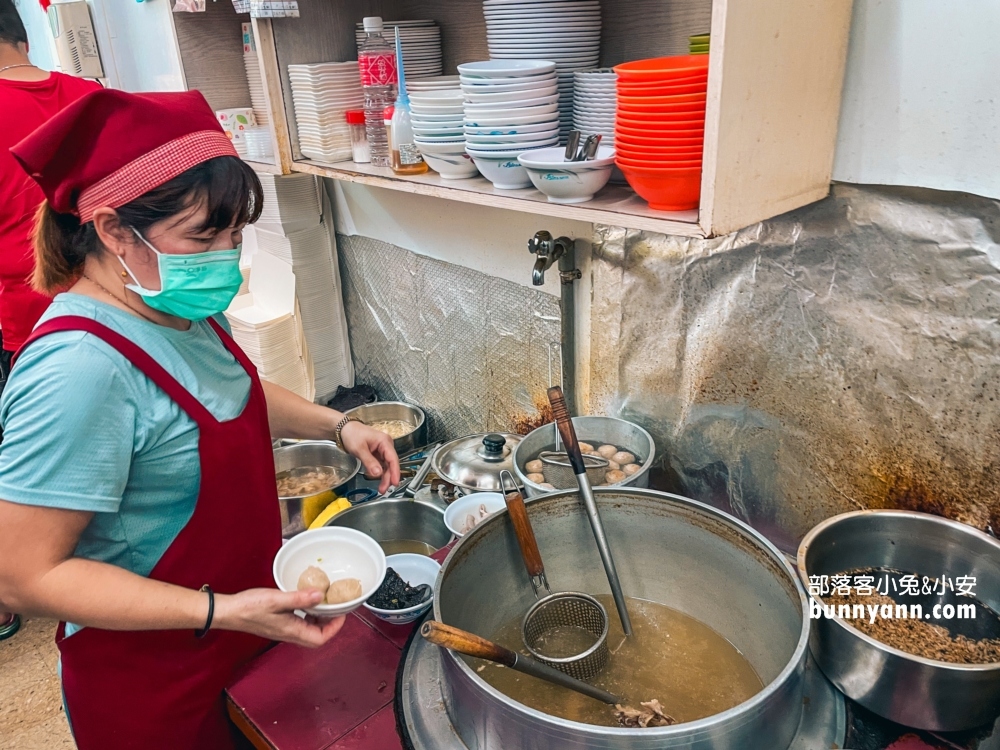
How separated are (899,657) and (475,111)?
3.84ft

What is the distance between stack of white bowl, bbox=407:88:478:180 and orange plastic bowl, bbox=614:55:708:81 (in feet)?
1.45

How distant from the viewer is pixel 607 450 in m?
1.71

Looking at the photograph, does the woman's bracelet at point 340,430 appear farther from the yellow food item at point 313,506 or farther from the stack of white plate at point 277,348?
the stack of white plate at point 277,348

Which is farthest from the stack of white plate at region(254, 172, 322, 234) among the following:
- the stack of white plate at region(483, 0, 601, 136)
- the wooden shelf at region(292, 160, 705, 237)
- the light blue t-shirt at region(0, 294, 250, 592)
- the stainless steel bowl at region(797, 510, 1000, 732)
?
the stainless steel bowl at region(797, 510, 1000, 732)

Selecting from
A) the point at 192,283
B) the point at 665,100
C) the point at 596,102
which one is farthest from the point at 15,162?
the point at 665,100

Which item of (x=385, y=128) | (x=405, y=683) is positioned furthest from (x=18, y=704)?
(x=385, y=128)

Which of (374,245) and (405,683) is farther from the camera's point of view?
(374,245)

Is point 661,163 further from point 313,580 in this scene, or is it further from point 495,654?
point 313,580

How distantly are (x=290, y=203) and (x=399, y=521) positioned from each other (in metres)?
1.28

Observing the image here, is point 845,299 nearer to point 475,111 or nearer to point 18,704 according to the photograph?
point 475,111

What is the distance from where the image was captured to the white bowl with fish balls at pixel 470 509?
1.77 metres

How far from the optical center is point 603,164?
1.23 meters

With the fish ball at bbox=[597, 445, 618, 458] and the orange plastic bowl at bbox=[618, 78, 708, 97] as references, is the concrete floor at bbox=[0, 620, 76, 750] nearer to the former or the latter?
the fish ball at bbox=[597, 445, 618, 458]

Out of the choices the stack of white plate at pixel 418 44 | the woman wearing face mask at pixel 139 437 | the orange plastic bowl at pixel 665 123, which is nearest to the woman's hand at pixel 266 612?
the woman wearing face mask at pixel 139 437
